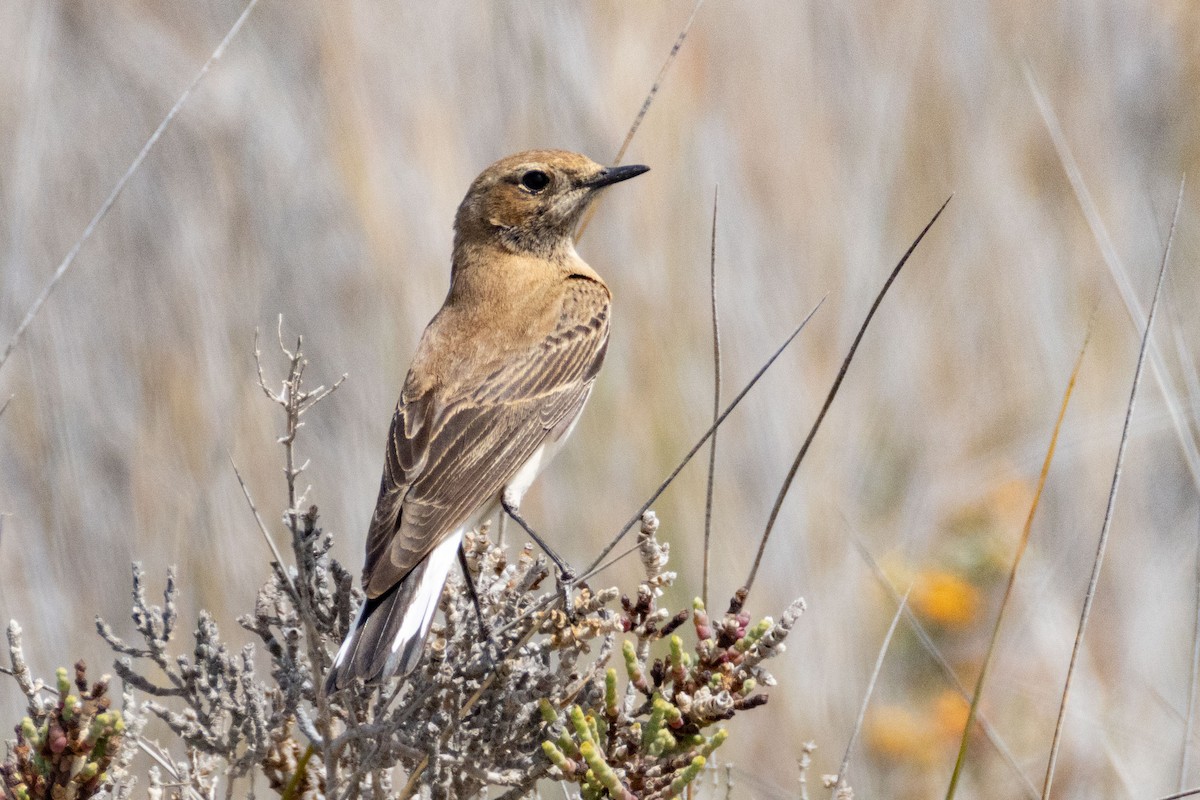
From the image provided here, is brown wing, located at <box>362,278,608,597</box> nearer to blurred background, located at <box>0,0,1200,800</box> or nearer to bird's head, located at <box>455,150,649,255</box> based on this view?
bird's head, located at <box>455,150,649,255</box>

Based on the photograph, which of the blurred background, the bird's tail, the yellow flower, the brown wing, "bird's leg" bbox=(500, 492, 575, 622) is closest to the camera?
the bird's tail

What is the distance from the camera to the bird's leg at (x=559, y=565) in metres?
3.11

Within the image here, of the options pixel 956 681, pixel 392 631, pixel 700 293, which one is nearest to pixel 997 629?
pixel 956 681

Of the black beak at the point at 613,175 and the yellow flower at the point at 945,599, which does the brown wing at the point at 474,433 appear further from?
the yellow flower at the point at 945,599

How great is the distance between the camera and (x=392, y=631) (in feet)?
10.2

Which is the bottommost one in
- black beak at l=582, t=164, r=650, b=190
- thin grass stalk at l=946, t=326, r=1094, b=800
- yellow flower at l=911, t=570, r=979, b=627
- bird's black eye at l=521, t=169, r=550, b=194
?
thin grass stalk at l=946, t=326, r=1094, b=800

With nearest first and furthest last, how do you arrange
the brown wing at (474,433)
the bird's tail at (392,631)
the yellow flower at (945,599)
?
1. the bird's tail at (392,631)
2. the brown wing at (474,433)
3. the yellow flower at (945,599)

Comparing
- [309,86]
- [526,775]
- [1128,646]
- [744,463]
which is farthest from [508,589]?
[309,86]

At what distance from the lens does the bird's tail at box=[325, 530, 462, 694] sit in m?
2.98

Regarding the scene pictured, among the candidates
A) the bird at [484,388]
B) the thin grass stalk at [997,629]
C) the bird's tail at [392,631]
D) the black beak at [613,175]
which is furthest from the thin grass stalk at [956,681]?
the black beak at [613,175]

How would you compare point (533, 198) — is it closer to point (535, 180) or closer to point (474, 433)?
point (535, 180)

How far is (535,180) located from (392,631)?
1926 mm

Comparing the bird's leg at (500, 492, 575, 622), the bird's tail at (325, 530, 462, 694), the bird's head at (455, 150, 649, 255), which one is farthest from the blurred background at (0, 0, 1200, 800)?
the bird's tail at (325, 530, 462, 694)

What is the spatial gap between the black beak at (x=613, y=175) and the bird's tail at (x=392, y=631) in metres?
1.50
